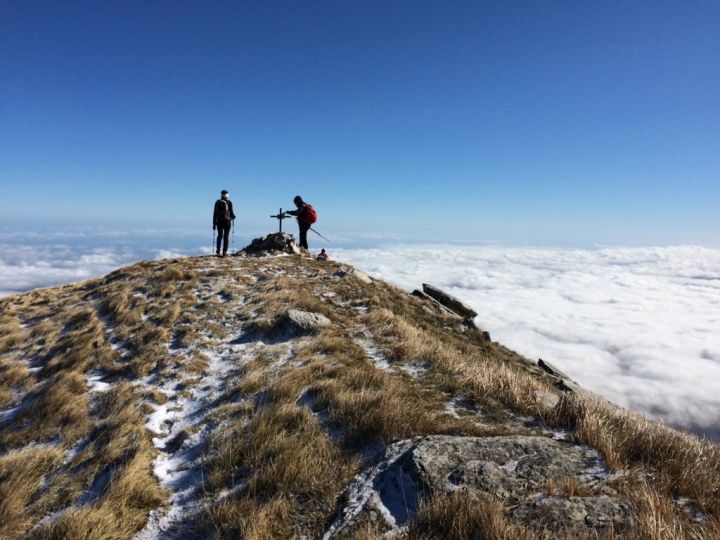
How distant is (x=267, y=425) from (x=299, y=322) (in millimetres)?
5384

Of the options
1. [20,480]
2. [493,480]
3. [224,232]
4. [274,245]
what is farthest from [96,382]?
[274,245]

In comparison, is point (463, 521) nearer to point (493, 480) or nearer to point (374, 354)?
point (493, 480)

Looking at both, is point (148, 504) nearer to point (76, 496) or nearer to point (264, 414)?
point (76, 496)

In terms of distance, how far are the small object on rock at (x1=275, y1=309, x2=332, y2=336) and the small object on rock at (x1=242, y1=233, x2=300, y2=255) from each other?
13666 millimetres

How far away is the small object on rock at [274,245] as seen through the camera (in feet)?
80.3

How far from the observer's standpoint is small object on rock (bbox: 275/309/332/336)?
1073 centimetres

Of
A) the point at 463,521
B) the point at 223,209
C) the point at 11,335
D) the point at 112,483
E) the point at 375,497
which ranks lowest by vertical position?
the point at 11,335

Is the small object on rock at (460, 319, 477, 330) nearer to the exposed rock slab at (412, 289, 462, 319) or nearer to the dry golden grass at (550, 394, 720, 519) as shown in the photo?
the exposed rock slab at (412, 289, 462, 319)

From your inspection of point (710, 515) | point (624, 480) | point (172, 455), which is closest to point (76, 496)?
point (172, 455)

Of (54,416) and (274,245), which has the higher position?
(274,245)

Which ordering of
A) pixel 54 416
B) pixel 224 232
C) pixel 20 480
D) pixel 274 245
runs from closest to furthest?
1. pixel 20 480
2. pixel 54 416
3. pixel 224 232
4. pixel 274 245

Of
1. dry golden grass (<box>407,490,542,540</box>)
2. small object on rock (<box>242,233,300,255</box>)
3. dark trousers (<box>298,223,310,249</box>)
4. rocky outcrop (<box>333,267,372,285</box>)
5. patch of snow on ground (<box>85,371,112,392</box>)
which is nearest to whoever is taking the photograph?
dry golden grass (<box>407,490,542,540</box>)

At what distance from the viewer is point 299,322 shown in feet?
35.9

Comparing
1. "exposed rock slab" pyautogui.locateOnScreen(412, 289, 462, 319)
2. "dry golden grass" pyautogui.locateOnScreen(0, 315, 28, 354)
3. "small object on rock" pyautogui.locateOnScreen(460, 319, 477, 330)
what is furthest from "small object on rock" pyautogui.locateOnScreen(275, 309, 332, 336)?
"dry golden grass" pyautogui.locateOnScreen(0, 315, 28, 354)
